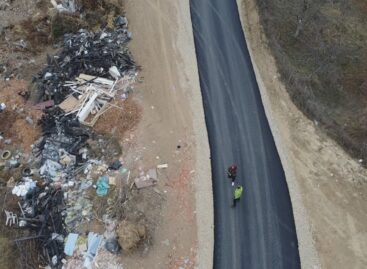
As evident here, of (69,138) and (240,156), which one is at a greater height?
(240,156)

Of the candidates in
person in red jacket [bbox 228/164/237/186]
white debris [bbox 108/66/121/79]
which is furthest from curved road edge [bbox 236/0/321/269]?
white debris [bbox 108/66/121/79]

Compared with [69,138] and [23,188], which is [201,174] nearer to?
[69,138]

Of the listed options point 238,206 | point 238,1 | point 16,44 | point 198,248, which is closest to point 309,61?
point 238,1

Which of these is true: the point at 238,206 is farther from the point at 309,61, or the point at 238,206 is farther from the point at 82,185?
the point at 309,61

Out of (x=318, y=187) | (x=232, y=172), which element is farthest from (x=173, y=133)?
(x=318, y=187)

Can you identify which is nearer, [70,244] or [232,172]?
[70,244]
